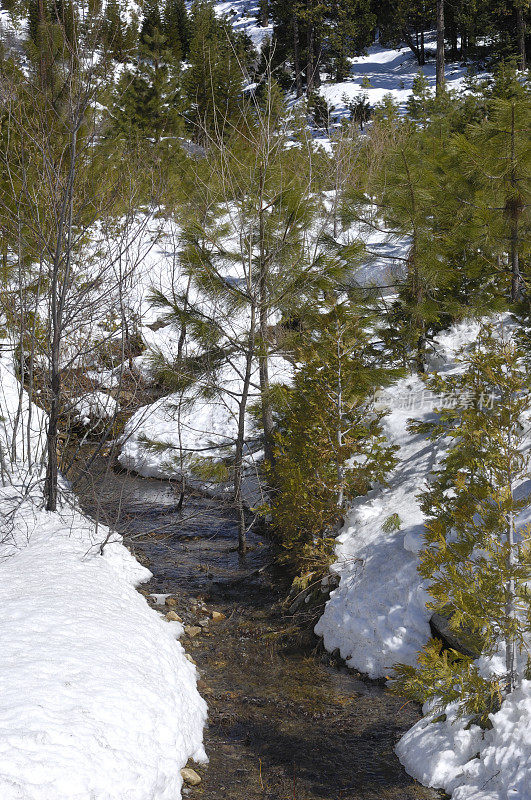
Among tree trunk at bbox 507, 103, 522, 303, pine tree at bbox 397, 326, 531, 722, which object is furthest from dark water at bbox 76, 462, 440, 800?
tree trunk at bbox 507, 103, 522, 303

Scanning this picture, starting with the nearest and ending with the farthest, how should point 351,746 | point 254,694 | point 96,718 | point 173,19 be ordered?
point 96,718
point 351,746
point 254,694
point 173,19

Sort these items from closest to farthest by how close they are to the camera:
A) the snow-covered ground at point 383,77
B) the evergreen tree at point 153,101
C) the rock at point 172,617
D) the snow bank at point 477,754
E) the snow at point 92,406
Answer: the snow bank at point 477,754 < the snow at point 92,406 < the rock at point 172,617 < the evergreen tree at point 153,101 < the snow-covered ground at point 383,77

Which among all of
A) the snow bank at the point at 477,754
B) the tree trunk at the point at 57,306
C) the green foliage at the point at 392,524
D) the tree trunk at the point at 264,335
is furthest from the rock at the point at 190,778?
the tree trunk at the point at 264,335

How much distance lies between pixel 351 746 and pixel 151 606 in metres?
3.13

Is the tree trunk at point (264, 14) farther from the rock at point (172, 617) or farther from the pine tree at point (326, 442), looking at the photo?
the rock at point (172, 617)

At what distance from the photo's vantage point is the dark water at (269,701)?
492 cm

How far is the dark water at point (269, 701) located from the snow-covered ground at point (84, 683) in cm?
34

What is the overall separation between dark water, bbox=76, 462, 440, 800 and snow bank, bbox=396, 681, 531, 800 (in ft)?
0.51

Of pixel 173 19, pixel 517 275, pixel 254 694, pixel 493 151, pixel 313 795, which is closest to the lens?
pixel 313 795

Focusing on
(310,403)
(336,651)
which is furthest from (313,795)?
(310,403)

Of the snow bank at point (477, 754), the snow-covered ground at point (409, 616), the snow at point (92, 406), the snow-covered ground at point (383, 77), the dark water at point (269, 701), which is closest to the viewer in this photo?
the snow bank at point (477, 754)

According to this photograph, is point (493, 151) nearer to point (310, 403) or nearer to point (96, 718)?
point (310, 403)

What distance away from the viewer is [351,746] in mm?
5410

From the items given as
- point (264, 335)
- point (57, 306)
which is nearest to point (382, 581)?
point (264, 335)
